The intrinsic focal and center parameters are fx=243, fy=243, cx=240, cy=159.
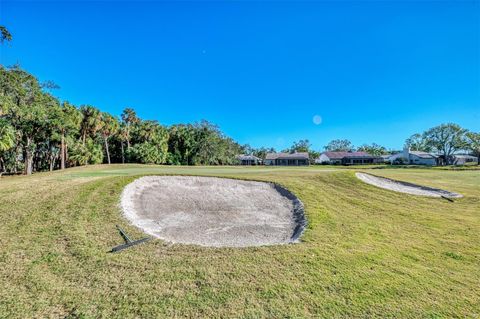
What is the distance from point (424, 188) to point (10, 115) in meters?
38.6

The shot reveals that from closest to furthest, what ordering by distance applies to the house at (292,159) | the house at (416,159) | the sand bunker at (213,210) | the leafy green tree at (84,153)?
1. the sand bunker at (213,210)
2. the leafy green tree at (84,153)
3. the house at (416,159)
4. the house at (292,159)

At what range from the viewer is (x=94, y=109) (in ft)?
125

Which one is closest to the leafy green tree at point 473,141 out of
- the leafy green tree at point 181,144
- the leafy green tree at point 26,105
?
the leafy green tree at point 181,144

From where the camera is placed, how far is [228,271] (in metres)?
5.29

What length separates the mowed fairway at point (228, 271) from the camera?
4.25 metres

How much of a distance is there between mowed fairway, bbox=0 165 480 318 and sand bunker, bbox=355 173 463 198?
5457mm

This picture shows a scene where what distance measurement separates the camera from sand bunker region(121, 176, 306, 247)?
7508 mm

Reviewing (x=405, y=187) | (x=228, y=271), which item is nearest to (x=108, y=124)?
(x=405, y=187)

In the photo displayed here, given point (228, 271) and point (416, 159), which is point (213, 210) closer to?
point (228, 271)

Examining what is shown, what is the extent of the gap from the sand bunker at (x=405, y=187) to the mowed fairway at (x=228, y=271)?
5457 millimetres

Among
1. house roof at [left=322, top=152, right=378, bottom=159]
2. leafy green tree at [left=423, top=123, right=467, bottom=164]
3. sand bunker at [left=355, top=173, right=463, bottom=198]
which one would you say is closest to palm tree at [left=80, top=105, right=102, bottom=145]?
sand bunker at [left=355, top=173, right=463, bottom=198]

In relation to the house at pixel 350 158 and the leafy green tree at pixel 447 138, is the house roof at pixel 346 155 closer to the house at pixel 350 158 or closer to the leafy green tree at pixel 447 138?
the house at pixel 350 158

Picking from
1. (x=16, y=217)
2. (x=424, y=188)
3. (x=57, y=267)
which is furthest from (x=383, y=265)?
(x=424, y=188)

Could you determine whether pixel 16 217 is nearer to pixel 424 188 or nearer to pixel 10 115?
pixel 424 188
